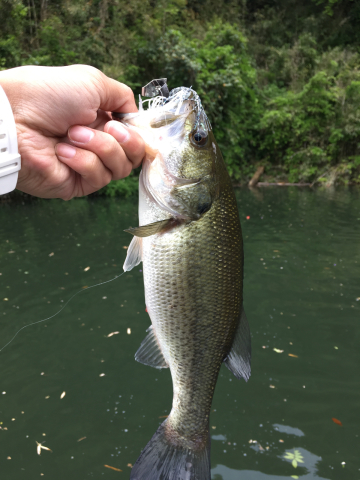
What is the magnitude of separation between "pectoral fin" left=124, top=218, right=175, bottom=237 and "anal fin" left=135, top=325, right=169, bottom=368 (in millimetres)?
537

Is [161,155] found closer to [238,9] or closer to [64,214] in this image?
[64,214]

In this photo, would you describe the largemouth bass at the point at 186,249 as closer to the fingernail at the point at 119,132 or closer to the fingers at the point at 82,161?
the fingernail at the point at 119,132

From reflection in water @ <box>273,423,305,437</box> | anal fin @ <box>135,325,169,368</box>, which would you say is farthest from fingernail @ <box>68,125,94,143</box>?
reflection in water @ <box>273,423,305,437</box>

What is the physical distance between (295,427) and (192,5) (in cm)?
3075

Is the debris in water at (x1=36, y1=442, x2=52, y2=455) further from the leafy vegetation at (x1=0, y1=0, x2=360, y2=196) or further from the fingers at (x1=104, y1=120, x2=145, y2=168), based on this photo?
the leafy vegetation at (x1=0, y1=0, x2=360, y2=196)

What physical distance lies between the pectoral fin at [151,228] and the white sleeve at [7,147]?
512mm

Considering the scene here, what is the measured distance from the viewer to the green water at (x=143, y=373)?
383cm

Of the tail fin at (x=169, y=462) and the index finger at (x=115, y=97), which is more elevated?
the index finger at (x=115, y=97)

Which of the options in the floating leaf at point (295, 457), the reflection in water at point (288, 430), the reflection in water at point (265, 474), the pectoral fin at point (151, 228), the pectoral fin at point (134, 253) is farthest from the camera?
the reflection in water at point (288, 430)

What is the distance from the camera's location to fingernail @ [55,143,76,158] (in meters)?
1.76

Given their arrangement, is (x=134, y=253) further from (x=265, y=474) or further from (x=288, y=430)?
(x=288, y=430)

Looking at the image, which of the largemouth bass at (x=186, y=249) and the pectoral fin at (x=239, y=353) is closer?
the largemouth bass at (x=186, y=249)

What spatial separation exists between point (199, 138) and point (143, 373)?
163 inches

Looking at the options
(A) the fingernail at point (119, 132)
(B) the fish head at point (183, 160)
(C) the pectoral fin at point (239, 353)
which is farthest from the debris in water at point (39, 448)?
(A) the fingernail at point (119, 132)
